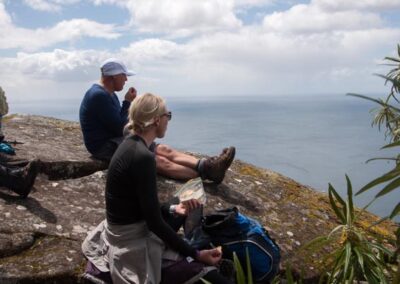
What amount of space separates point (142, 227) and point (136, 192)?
348 millimetres

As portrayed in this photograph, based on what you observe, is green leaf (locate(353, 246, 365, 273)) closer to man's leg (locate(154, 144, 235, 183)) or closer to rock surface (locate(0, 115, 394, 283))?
rock surface (locate(0, 115, 394, 283))

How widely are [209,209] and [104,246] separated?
2043 mm

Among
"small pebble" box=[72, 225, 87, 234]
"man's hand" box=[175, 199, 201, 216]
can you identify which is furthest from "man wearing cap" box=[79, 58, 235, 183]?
"man's hand" box=[175, 199, 201, 216]

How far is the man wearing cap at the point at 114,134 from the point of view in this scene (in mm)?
6250

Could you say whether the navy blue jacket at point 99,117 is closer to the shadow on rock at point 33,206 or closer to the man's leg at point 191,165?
the man's leg at point 191,165

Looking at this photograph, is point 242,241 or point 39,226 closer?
point 242,241

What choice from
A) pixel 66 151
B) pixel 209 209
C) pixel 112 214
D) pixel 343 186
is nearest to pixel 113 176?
pixel 112 214

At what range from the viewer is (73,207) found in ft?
17.2

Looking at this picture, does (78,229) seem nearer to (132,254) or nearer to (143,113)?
(132,254)

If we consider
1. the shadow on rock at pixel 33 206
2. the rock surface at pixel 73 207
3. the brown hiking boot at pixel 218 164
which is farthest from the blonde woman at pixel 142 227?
the brown hiking boot at pixel 218 164

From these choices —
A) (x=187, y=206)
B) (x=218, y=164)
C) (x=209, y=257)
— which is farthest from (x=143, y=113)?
(x=218, y=164)

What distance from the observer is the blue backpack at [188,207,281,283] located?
14.1 ft

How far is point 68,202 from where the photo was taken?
5.34 meters

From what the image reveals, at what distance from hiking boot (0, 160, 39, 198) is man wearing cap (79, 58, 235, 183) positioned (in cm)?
152
